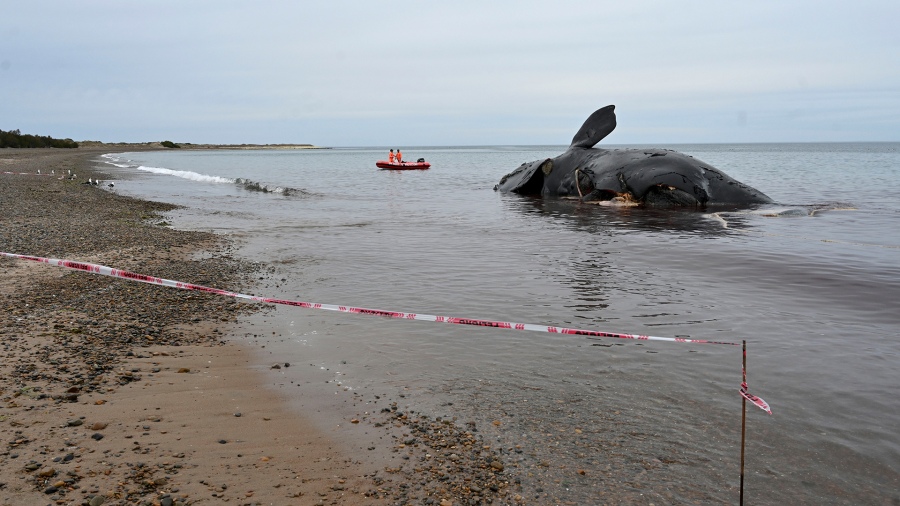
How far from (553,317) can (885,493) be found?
424 centimetres

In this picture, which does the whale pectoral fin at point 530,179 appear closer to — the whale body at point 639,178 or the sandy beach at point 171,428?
the whale body at point 639,178

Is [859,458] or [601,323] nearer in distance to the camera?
[859,458]

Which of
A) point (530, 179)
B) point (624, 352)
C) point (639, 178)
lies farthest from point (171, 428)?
point (530, 179)

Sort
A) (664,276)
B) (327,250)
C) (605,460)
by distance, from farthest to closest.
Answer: (327,250) < (664,276) < (605,460)

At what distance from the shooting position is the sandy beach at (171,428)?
3.81 metres

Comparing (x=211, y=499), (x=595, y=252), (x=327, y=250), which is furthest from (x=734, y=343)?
(x=327, y=250)

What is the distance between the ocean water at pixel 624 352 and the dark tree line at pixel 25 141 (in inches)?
3220

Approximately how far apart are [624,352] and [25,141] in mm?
95497

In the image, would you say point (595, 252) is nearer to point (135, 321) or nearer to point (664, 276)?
point (664, 276)

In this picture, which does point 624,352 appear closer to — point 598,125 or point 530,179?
point 598,125

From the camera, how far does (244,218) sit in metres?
18.7

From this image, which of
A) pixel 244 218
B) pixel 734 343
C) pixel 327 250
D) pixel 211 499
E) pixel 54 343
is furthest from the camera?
pixel 244 218

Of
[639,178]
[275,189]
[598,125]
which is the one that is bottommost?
[275,189]

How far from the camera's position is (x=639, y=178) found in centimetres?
2072
